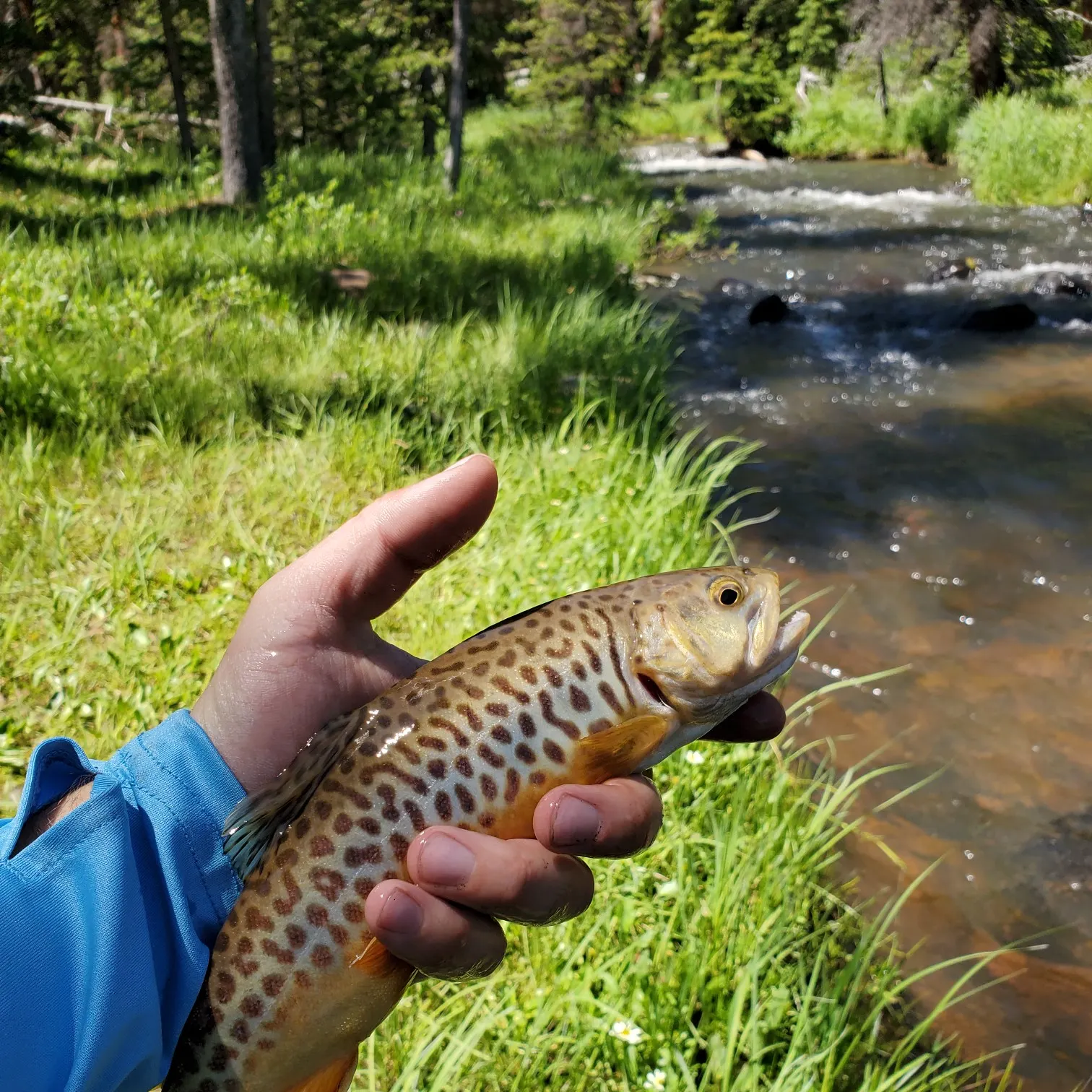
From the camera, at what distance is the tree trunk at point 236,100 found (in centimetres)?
1157

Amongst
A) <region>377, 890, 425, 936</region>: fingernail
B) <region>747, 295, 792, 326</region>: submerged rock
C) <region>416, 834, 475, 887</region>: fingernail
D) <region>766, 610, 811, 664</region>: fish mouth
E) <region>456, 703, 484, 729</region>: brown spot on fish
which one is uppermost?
<region>766, 610, 811, 664</region>: fish mouth

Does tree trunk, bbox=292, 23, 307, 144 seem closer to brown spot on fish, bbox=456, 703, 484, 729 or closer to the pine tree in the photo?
the pine tree

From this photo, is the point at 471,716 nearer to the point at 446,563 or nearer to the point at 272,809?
the point at 272,809

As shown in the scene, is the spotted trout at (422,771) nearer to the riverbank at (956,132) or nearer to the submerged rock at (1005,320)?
the submerged rock at (1005,320)

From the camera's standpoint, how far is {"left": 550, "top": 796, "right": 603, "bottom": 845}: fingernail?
6.24 feet

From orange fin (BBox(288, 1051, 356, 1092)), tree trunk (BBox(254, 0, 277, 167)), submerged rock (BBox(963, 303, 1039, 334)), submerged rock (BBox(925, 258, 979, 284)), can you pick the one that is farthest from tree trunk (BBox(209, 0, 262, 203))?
orange fin (BBox(288, 1051, 356, 1092))

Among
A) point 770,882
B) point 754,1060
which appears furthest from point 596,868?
point 754,1060

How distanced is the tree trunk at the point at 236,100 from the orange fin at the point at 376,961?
12.4 m

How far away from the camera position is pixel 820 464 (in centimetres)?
893

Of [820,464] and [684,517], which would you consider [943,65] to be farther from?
[684,517]

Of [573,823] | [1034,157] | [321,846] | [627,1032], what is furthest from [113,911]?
[1034,157]

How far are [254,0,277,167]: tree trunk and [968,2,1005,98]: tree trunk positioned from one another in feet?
57.2

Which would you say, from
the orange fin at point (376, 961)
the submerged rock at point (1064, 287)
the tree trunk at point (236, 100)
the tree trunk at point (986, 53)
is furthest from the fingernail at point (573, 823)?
the tree trunk at point (986, 53)

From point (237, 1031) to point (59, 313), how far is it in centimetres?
642
